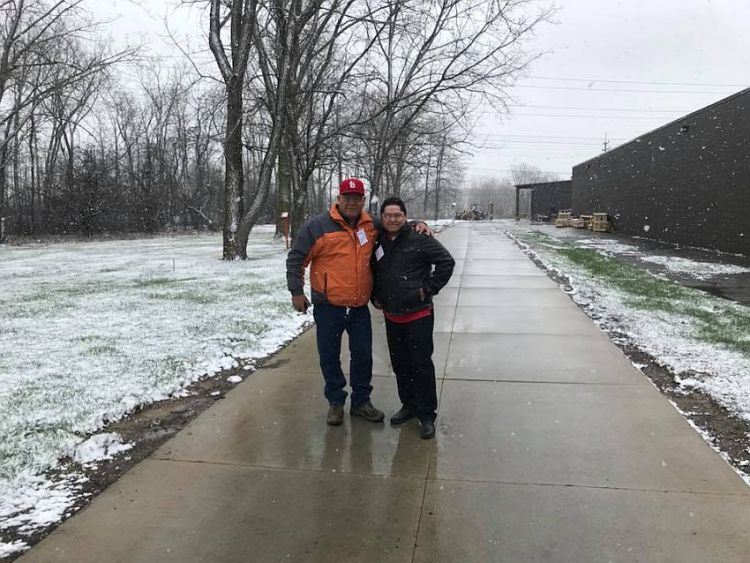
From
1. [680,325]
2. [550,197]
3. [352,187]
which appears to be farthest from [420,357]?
[550,197]

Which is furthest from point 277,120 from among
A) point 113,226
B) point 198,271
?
point 113,226

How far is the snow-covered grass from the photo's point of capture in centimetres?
518

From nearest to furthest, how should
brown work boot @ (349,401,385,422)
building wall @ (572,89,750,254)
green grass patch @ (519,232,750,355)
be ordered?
brown work boot @ (349,401,385,422) < green grass patch @ (519,232,750,355) < building wall @ (572,89,750,254)

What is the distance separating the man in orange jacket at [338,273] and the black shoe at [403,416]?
12 cm

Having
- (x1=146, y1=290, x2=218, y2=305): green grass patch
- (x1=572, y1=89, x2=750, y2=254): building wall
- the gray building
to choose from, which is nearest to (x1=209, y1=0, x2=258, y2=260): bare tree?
(x1=146, y1=290, x2=218, y2=305): green grass patch

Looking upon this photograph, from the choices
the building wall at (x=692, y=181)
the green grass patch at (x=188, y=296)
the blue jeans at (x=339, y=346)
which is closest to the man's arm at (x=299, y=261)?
the blue jeans at (x=339, y=346)

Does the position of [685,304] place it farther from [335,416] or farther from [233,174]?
[233,174]

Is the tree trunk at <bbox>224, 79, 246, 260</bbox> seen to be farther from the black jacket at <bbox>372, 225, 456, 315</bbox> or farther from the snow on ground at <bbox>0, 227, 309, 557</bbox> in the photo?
the black jacket at <bbox>372, 225, 456, 315</bbox>

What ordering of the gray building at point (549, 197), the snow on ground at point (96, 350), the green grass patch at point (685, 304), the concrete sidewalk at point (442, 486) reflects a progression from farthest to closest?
the gray building at point (549, 197) < the green grass patch at point (685, 304) < the snow on ground at point (96, 350) < the concrete sidewalk at point (442, 486)

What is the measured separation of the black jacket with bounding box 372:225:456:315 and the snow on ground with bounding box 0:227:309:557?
211 centimetres

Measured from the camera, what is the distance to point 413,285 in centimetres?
399

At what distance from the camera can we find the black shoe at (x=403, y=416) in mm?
4262

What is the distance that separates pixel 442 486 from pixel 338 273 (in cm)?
157

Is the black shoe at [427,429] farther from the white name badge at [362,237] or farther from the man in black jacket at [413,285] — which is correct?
the white name badge at [362,237]
